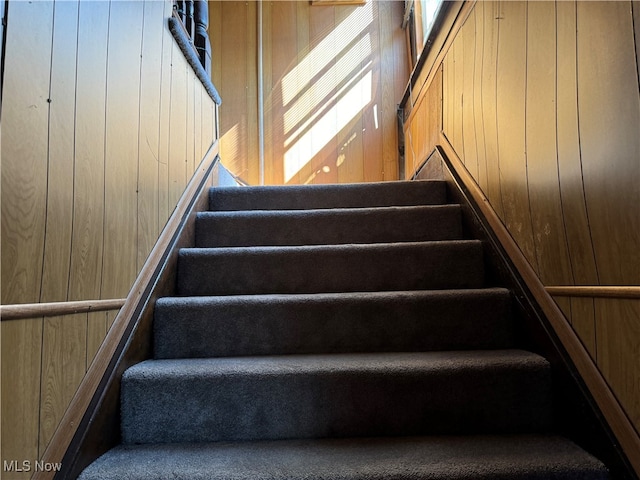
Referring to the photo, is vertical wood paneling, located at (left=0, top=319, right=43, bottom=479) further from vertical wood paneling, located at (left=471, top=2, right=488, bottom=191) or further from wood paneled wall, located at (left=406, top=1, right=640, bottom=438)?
vertical wood paneling, located at (left=471, top=2, right=488, bottom=191)

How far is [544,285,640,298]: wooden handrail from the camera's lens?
0.86 metres

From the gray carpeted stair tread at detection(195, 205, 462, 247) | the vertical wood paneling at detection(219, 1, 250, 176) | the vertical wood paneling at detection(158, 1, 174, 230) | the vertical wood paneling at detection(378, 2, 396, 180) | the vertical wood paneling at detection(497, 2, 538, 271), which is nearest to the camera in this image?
the vertical wood paneling at detection(497, 2, 538, 271)

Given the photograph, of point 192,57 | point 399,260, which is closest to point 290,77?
point 192,57

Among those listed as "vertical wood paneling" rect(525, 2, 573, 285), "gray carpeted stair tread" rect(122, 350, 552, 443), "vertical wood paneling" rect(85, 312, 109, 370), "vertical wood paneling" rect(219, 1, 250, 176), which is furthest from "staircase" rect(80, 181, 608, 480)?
"vertical wood paneling" rect(219, 1, 250, 176)

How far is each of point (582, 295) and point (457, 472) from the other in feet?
1.60

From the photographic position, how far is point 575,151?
104 cm

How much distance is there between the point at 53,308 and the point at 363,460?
721 mm

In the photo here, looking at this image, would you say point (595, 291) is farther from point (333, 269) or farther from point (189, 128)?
point (189, 128)

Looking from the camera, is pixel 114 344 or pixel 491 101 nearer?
pixel 114 344

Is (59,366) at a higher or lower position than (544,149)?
lower

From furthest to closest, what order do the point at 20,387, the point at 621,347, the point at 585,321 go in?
the point at 585,321 < the point at 621,347 < the point at 20,387

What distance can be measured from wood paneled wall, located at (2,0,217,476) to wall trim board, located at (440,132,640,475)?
1.13 m

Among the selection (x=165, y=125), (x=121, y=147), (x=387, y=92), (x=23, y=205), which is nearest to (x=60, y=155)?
(x=23, y=205)

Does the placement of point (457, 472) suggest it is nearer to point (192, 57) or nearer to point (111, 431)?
point (111, 431)
